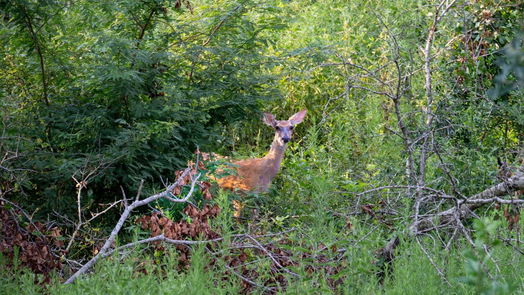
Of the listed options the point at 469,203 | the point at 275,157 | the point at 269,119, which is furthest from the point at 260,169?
the point at 469,203

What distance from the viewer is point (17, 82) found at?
6.99 m

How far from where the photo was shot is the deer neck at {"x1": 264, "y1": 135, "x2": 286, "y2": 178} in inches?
323

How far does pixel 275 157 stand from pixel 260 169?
0.40m

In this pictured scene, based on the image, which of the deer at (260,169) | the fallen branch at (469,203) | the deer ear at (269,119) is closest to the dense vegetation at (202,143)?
the fallen branch at (469,203)

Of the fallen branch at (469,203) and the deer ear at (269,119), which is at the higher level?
the fallen branch at (469,203)

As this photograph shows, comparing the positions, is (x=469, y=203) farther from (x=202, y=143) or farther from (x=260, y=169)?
(x=260, y=169)

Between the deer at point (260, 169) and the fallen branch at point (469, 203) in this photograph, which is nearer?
the fallen branch at point (469, 203)

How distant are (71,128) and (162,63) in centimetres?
101

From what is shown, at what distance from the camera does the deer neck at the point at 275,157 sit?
26.9ft

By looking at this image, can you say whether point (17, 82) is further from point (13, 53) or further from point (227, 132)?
point (227, 132)

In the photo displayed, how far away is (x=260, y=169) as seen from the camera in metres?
8.05

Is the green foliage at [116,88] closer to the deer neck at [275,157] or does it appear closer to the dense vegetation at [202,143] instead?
the dense vegetation at [202,143]

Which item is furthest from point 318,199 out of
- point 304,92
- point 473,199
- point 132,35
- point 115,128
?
point 304,92

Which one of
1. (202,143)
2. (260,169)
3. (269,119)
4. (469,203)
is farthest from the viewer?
(269,119)
